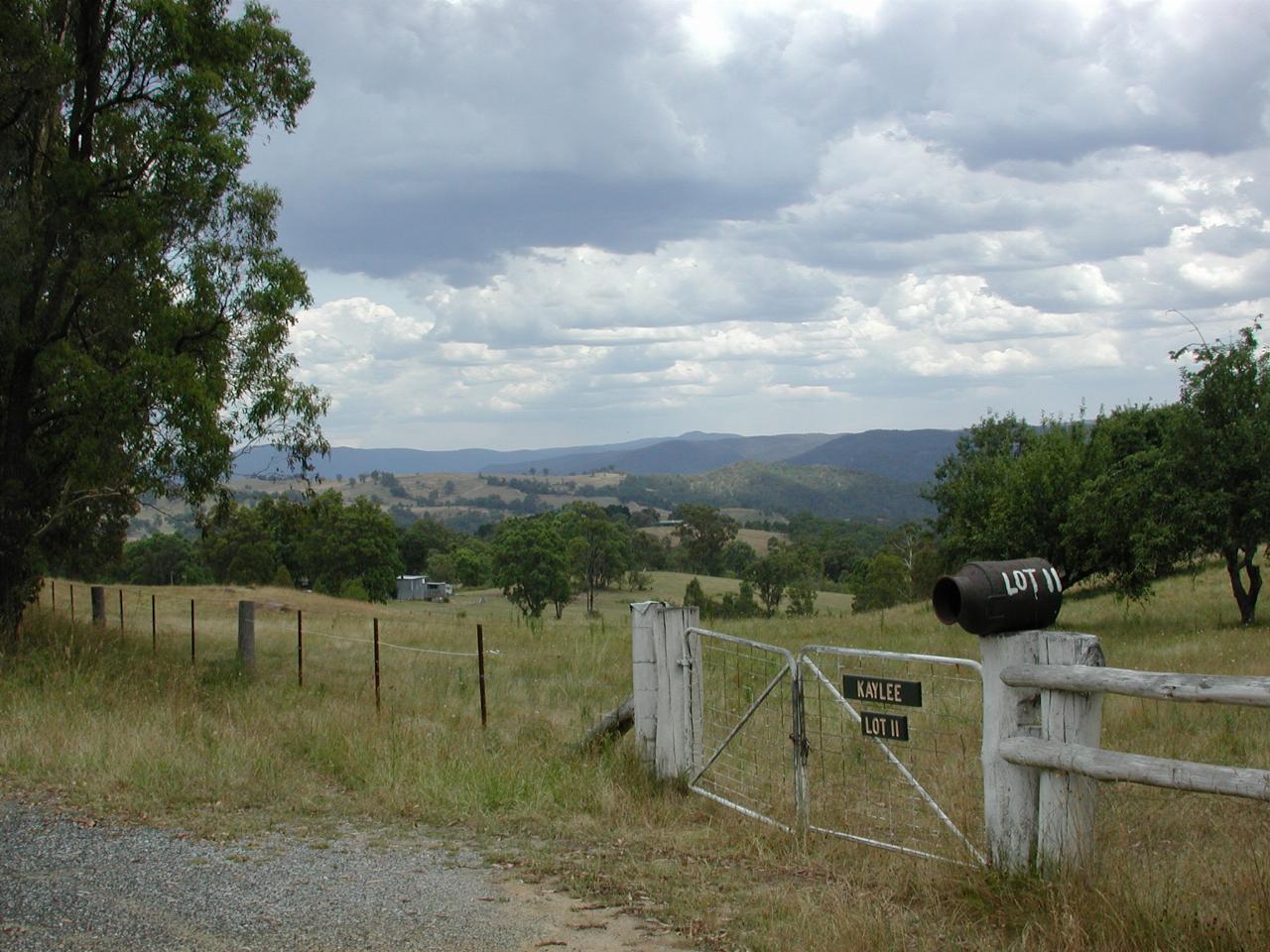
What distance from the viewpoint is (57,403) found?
16172mm

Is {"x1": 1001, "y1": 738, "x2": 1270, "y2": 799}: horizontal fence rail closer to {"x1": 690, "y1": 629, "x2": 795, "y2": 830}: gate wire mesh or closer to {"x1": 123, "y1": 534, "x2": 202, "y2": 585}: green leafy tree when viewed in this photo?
{"x1": 690, "y1": 629, "x2": 795, "y2": 830}: gate wire mesh

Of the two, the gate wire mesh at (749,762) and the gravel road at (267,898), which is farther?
the gate wire mesh at (749,762)

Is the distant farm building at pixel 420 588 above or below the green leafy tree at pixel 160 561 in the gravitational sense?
below

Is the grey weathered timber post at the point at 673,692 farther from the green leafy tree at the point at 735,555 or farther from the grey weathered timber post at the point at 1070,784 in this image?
the green leafy tree at the point at 735,555

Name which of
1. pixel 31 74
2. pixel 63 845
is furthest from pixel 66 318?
pixel 63 845

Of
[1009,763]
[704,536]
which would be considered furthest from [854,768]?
[704,536]

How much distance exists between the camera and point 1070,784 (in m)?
5.05

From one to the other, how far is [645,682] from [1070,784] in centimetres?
400

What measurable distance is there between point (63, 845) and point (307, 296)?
484 inches

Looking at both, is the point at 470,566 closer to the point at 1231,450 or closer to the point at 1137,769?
the point at 1231,450

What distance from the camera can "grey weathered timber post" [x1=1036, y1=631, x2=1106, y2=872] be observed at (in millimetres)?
5012

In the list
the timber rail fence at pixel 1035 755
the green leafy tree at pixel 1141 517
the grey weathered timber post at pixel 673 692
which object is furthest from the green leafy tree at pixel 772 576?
the timber rail fence at pixel 1035 755

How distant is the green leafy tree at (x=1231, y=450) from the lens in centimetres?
2716

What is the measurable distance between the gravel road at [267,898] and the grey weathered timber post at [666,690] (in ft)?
6.91
